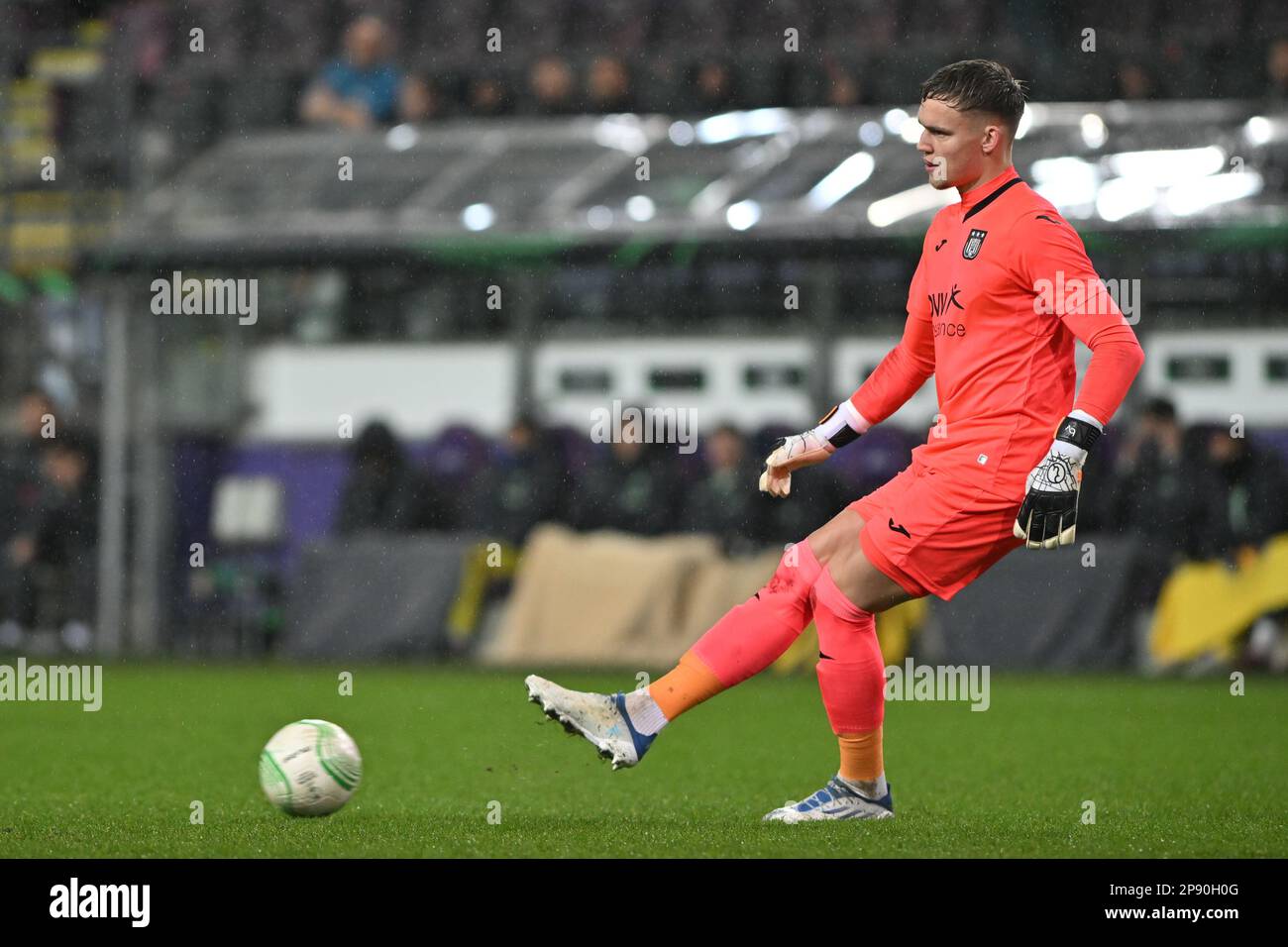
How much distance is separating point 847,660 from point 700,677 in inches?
15.3

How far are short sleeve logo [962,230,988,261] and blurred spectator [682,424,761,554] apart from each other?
25.8 ft

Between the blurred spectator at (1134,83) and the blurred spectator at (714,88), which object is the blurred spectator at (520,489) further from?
the blurred spectator at (1134,83)

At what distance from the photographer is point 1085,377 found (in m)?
4.80

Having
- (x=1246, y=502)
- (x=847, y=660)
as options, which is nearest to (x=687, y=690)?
(x=847, y=660)

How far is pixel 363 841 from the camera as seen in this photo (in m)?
4.95

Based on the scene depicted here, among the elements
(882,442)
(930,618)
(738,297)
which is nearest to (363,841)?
(930,618)

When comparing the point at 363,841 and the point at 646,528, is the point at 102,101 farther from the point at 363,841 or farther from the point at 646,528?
the point at 363,841

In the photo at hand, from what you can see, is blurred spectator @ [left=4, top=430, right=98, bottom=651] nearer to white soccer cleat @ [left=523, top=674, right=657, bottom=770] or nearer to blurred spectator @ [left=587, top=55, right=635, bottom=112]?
blurred spectator @ [left=587, top=55, right=635, bottom=112]

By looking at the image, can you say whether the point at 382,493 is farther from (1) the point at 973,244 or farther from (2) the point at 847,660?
(1) the point at 973,244

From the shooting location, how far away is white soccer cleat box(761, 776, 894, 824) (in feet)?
17.4

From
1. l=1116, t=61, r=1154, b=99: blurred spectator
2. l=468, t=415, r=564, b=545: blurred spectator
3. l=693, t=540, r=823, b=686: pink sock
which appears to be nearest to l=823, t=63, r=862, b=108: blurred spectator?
l=1116, t=61, r=1154, b=99: blurred spectator
